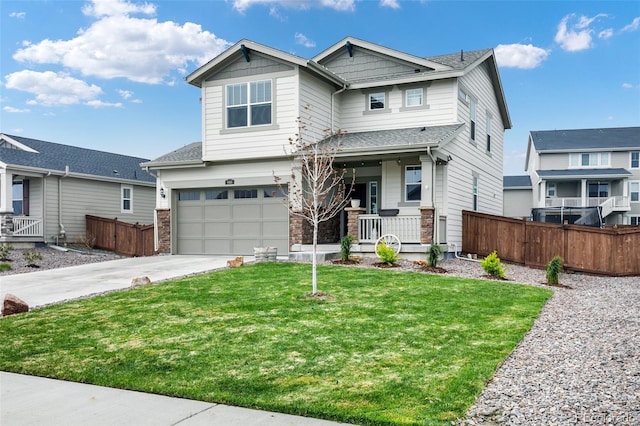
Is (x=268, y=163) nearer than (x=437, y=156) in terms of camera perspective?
No

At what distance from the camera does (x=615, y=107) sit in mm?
29359

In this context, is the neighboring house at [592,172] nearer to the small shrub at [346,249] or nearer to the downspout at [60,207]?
the small shrub at [346,249]

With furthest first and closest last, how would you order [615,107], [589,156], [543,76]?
1. [589,156]
2. [615,107]
3. [543,76]

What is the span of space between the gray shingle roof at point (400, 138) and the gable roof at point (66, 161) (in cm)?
1352

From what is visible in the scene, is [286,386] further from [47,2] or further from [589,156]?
[589,156]

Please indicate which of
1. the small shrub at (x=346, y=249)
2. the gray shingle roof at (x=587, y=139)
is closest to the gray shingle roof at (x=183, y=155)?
the small shrub at (x=346, y=249)

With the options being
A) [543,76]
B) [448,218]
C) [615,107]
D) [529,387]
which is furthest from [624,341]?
[615,107]

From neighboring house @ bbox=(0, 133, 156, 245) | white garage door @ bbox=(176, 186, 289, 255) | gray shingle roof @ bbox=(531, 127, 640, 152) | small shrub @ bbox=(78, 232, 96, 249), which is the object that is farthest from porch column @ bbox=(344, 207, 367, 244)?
gray shingle roof @ bbox=(531, 127, 640, 152)

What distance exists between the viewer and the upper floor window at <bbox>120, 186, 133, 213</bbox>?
88.8 feet

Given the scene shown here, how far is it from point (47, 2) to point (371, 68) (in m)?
10.7

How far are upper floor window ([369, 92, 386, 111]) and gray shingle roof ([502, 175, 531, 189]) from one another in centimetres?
2879

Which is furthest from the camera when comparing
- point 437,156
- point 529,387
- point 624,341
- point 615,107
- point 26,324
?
point 615,107

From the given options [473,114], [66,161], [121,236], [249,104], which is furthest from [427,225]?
[66,161]

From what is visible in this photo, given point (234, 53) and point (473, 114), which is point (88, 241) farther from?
point (473, 114)
